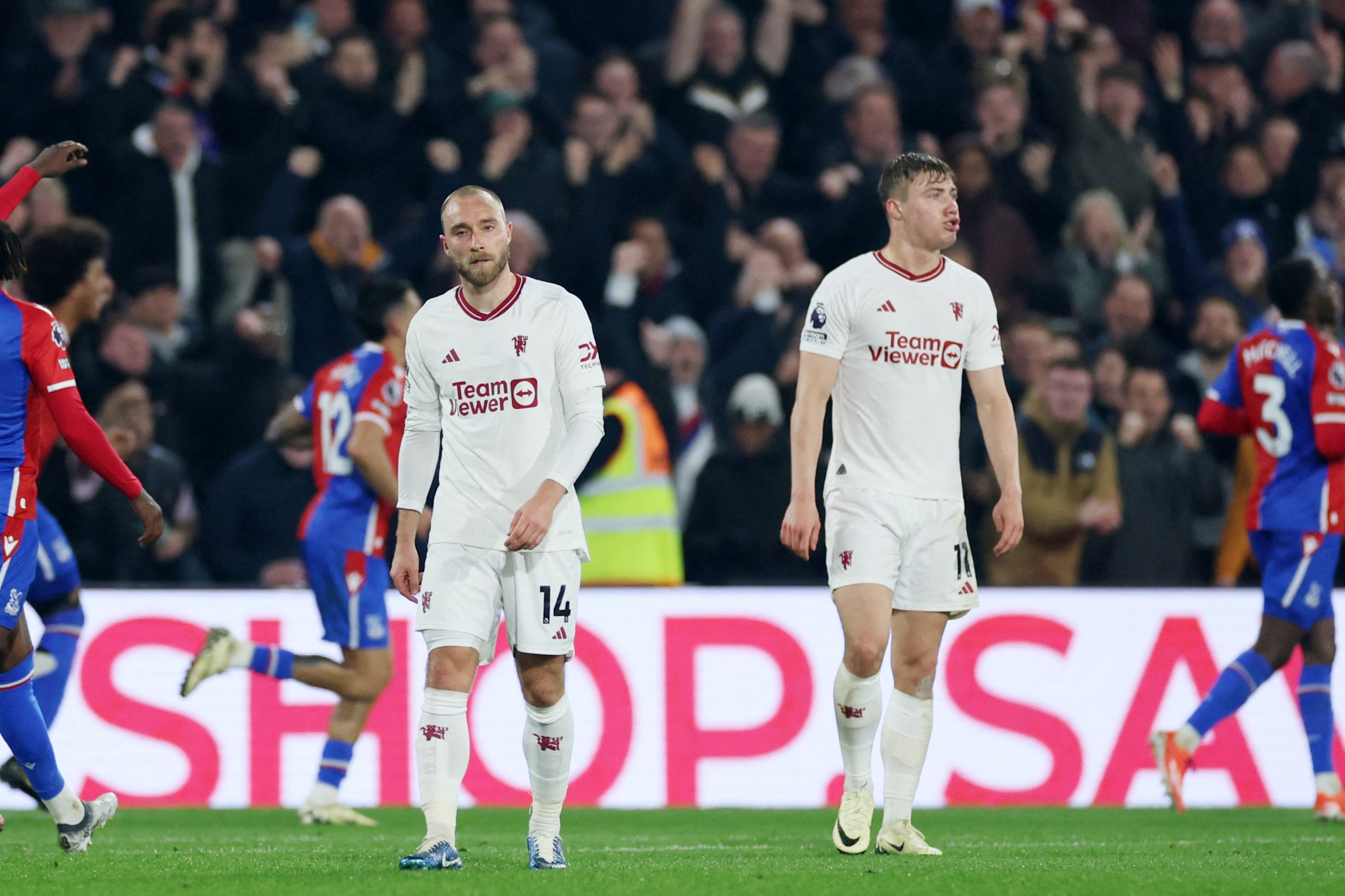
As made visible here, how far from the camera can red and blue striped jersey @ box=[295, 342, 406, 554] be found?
28.5 feet

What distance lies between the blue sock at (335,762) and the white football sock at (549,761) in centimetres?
300

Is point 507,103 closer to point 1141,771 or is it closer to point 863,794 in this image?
point 1141,771

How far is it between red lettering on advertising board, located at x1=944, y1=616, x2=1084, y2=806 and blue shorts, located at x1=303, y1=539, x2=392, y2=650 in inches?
127

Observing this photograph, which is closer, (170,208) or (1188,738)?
(1188,738)

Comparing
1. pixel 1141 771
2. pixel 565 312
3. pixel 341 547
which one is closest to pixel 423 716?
pixel 565 312

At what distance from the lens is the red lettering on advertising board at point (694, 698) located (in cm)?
1005

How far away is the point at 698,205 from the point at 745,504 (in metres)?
2.67

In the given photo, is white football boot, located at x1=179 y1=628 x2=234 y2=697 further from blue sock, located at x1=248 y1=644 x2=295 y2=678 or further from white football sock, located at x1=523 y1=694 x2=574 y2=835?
white football sock, located at x1=523 y1=694 x2=574 y2=835

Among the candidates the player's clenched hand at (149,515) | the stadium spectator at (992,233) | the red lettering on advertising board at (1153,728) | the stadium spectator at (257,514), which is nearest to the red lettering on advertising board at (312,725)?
the stadium spectator at (257,514)

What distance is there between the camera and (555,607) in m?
5.91

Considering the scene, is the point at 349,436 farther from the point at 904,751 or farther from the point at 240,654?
the point at 904,751

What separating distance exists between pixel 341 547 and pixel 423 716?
10.1 ft

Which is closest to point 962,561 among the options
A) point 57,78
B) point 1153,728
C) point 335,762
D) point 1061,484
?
point 335,762

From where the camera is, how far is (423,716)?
582 cm
